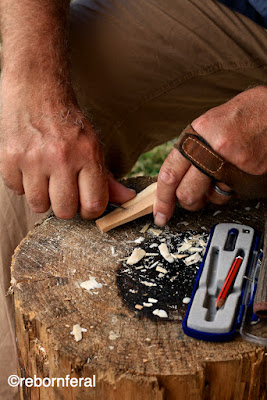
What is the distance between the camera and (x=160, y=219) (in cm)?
138

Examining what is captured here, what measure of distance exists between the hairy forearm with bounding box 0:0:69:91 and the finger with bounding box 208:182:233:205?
22.3 inches

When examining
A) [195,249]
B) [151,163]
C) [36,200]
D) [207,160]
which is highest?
[207,160]

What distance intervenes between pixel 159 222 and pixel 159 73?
798 millimetres

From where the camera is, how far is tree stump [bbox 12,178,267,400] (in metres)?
0.93

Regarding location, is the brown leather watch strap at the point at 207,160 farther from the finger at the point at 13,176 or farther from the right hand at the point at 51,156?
the finger at the point at 13,176

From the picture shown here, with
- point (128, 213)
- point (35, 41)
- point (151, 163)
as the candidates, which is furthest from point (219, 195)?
point (151, 163)

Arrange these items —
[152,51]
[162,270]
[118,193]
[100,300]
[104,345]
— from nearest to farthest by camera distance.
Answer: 1. [104,345]
2. [100,300]
3. [162,270]
4. [118,193]
5. [152,51]

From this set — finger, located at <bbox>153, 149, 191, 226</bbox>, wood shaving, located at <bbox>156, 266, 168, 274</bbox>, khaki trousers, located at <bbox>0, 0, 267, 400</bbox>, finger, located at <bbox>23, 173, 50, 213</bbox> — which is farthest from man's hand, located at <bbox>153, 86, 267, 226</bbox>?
khaki trousers, located at <bbox>0, 0, 267, 400</bbox>

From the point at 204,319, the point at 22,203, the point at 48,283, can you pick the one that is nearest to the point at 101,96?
the point at 22,203

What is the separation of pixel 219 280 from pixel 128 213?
1.26 feet

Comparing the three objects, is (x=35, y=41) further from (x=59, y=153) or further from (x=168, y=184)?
(x=168, y=184)

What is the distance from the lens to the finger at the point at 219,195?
4.35 feet

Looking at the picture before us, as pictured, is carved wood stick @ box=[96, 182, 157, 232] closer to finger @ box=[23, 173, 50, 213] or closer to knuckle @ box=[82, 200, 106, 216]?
knuckle @ box=[82, 200, 106, 216]

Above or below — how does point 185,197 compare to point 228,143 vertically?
below
